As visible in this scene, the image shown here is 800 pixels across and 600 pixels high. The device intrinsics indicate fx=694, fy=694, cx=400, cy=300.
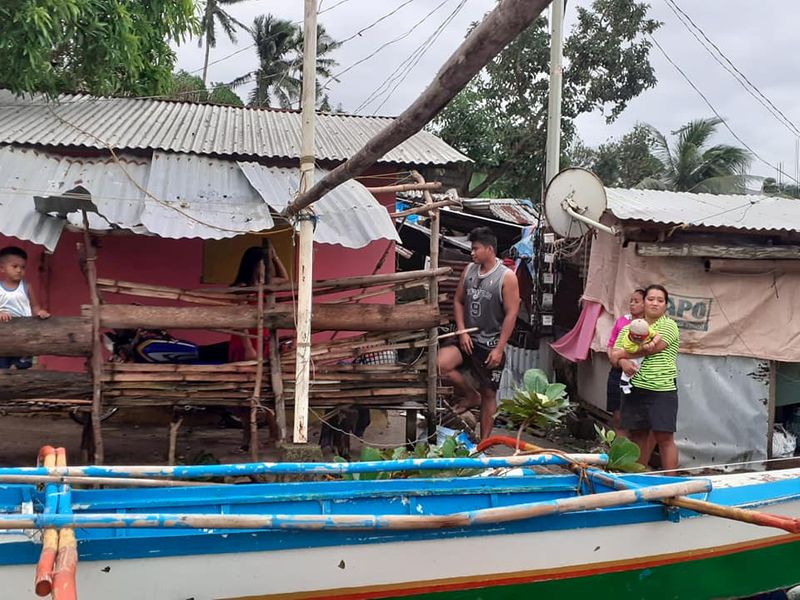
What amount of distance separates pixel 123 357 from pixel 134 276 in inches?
77.7

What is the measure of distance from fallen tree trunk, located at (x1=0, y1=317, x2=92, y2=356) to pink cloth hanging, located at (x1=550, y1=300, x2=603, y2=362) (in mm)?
5017

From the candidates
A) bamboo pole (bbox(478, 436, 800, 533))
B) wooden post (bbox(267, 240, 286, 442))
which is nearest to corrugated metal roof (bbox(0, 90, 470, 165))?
wooden post (bbox(267, 240, 286, 442))

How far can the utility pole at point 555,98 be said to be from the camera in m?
9.27

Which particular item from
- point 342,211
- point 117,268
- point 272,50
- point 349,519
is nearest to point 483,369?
point 342,211

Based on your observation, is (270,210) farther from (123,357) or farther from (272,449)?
(272,449)

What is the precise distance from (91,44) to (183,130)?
1.61m

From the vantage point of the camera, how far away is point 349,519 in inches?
112

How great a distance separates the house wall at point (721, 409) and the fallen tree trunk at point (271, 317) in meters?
2.86

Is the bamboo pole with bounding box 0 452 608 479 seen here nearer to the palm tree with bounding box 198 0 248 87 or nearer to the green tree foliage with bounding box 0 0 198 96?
the green tree foliage with bounding box 0 0 198 96

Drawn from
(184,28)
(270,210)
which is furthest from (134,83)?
(270,210)

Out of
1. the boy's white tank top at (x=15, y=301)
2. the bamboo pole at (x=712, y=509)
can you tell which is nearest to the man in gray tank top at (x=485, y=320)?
the bamboo pole at (x=712, y=509)

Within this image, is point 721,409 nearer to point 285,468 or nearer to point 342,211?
point 342,211

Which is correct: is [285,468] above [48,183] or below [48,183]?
below

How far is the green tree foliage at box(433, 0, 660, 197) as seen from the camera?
51.0ft
